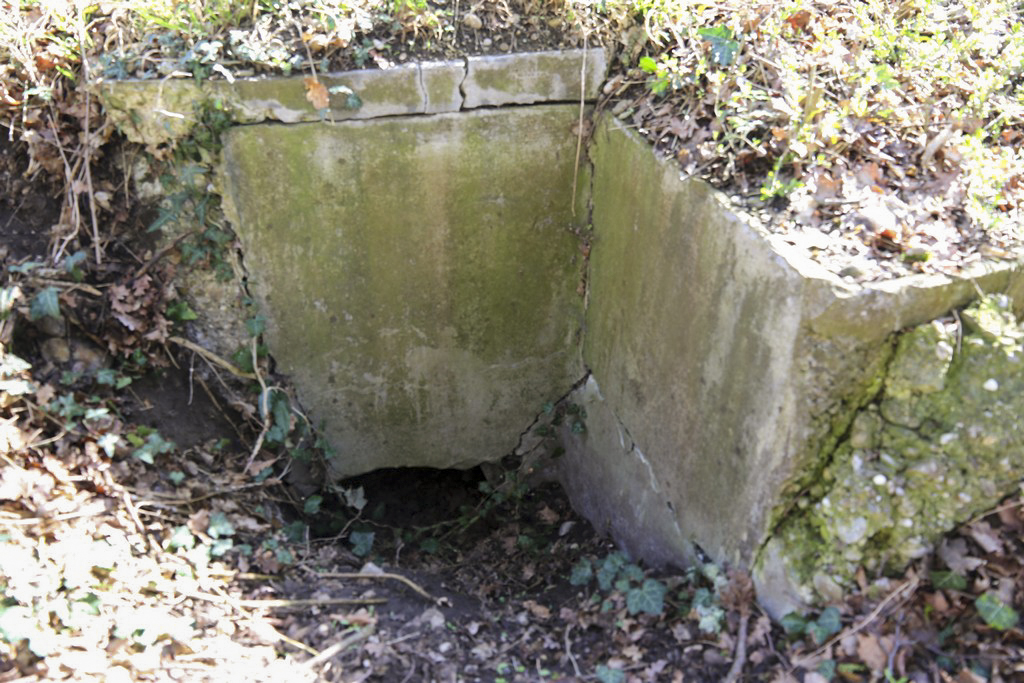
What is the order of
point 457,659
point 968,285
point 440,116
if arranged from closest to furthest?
point 968,285 → point 457,659 → point 440,116

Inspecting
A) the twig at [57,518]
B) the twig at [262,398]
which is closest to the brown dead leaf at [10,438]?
the twig at [57,518]

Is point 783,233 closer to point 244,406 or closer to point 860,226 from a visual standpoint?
point 860,226

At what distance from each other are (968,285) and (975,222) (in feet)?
1.18

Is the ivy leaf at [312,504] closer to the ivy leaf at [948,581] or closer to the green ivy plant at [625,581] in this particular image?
the green ivy plant at [625,581]

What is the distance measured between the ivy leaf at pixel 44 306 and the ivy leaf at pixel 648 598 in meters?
2.57

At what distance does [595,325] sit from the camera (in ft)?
12.8

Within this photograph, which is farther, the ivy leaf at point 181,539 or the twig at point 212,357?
the twig at point 212,357

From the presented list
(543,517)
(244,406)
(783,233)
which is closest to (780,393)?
(783,233)

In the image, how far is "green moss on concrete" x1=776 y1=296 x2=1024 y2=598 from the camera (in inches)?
92.4

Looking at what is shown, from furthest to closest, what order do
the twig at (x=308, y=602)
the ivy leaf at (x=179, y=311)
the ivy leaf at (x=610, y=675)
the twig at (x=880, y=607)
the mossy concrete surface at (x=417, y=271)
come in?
the ivy leaf at (x=179, y=311), the mossy concrete surface at (x=417, y=271), the twig at (x=308, y=602), the ivy leaf at (x=610, y=675), the twig at (x=880, y=607)

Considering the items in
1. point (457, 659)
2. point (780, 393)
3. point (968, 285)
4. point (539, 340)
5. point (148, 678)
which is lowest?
point (457, 659)

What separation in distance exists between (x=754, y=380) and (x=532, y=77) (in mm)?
1696

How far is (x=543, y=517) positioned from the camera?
436cm

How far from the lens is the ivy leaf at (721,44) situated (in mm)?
3076
